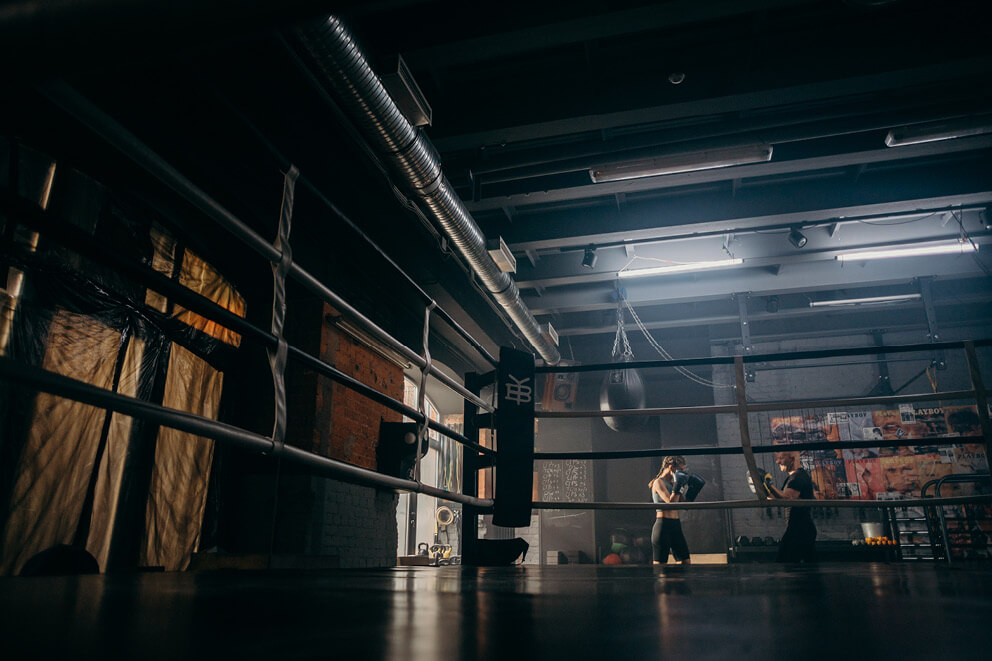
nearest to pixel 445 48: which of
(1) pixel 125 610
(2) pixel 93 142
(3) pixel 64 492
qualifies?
(2) pixel 93 142

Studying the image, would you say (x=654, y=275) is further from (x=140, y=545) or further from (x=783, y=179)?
(x=140, y=545)

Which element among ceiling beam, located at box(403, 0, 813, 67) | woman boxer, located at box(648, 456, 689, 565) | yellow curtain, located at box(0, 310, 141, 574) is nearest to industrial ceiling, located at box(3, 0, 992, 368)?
ceiling beam, located at box(403, 0, 813, 67)

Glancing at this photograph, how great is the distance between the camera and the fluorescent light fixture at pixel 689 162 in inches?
181

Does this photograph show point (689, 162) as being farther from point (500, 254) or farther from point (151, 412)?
point (151, 412)

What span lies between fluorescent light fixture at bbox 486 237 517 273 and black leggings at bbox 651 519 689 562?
8.75ft

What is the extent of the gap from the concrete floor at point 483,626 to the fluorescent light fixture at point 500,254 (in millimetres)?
4981

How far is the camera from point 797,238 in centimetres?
628

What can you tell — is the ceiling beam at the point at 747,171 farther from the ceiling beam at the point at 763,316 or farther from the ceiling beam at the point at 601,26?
the ceiling beam at the point at 763,316

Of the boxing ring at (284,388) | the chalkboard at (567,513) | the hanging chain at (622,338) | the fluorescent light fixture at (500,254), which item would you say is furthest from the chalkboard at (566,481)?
the boxing ring at (284,388)

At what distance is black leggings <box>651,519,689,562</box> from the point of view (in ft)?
18.6

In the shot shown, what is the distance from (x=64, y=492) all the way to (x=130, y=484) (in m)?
0.57

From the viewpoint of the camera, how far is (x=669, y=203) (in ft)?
20.1

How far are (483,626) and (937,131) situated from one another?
5282mm

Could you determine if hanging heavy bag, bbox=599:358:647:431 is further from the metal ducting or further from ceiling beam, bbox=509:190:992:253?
the metal ducting
